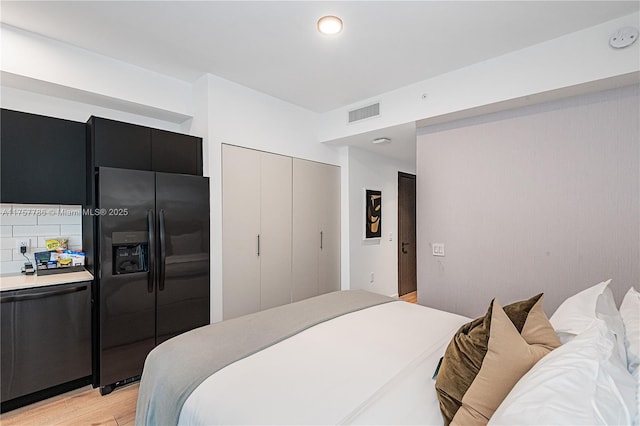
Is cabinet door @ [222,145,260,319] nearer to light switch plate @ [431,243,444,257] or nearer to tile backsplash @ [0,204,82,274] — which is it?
tile backsplash @ [0,204,82,274]

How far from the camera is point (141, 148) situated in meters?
2.71

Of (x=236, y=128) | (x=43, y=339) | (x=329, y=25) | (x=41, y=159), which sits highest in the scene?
(x=329, y=25)

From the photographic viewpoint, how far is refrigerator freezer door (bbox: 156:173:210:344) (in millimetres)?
2611

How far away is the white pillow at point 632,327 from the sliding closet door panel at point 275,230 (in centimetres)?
288

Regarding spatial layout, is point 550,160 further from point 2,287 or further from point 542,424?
point 2,287

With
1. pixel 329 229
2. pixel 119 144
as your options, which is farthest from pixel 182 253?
pixel 329 229

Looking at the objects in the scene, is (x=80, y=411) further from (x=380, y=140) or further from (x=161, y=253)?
(x=380, y=140)

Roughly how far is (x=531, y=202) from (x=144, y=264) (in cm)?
335

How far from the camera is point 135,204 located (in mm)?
2479

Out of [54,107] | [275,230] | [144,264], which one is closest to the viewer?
[144,264]

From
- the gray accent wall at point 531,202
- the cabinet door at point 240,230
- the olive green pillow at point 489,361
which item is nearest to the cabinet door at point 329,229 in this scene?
A: the cabinet door at point 240,230

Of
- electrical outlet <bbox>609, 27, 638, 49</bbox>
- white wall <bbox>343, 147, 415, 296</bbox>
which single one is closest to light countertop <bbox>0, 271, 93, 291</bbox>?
white wall <bbox>343, 147, 415, 296</bbox>

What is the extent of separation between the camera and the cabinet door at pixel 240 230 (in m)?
3.11

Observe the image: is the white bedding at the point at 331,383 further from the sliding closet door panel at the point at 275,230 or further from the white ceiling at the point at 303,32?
the white ceiling at the point at 303,32
